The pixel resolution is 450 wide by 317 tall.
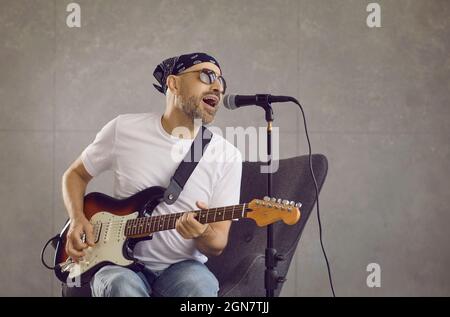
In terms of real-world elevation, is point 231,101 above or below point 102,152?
above

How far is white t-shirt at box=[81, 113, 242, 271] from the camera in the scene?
2.58 meters

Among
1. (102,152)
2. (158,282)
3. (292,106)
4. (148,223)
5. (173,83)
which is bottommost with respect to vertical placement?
(158,282)

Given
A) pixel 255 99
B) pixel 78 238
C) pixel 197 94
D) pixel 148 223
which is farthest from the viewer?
pixel 197 94

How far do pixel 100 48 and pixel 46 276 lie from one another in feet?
4.91

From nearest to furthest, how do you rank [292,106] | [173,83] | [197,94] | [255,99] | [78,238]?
1. [255,99]
2. [78,238]
3. [197,94]
4. [173,83]
5. [292,106]

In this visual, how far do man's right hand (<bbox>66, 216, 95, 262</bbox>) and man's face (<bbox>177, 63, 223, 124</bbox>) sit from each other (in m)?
0.63

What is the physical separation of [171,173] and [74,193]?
45 centimetres

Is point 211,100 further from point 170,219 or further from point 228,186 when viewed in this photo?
point 170,219

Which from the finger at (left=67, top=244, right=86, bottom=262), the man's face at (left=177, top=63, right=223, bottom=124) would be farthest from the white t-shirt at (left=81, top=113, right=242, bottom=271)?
the finger at (left=67, top=244, right=86, bottom=262)

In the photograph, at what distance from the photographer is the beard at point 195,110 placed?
271 cm

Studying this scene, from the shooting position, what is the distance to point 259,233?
2762 millimetres

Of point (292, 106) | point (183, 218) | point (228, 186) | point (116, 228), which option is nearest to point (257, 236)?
point (228, 186)

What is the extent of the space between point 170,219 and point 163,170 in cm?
29

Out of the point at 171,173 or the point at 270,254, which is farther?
the point at 171,173
